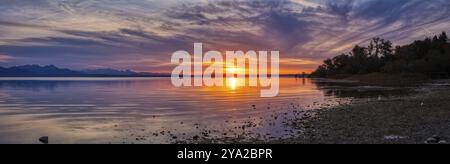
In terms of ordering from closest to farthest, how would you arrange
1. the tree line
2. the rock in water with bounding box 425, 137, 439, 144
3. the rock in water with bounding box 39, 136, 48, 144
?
the rock in water with bounding box 425, 137, 439, 144, the rock in water with bounding box 39, 136, 48, 144, the tree line

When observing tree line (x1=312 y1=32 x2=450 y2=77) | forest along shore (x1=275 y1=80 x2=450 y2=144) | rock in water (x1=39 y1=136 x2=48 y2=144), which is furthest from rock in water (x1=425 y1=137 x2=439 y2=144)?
tree line (x1=312 y1=32 x2=450 y2=77)

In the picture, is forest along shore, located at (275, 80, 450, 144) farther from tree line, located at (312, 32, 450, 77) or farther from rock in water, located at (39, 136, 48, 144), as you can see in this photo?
tree line, located at (312, 32, 450, 77)

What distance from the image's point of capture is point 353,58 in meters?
196

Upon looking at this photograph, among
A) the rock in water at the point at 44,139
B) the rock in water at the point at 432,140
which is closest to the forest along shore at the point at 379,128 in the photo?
the rock in water at the point at 432,140

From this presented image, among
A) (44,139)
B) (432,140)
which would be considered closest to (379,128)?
(432,140)

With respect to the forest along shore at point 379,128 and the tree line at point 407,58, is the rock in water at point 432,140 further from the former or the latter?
the tree line at point 407,58

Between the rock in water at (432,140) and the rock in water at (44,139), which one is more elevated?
the rock in water at (432,140)

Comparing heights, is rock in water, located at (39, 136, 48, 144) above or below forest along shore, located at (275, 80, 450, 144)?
below

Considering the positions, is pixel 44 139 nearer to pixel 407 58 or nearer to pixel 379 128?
pixel 379 128

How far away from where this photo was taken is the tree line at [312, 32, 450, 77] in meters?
140

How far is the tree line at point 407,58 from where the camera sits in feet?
459

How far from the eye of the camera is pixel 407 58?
155 m
